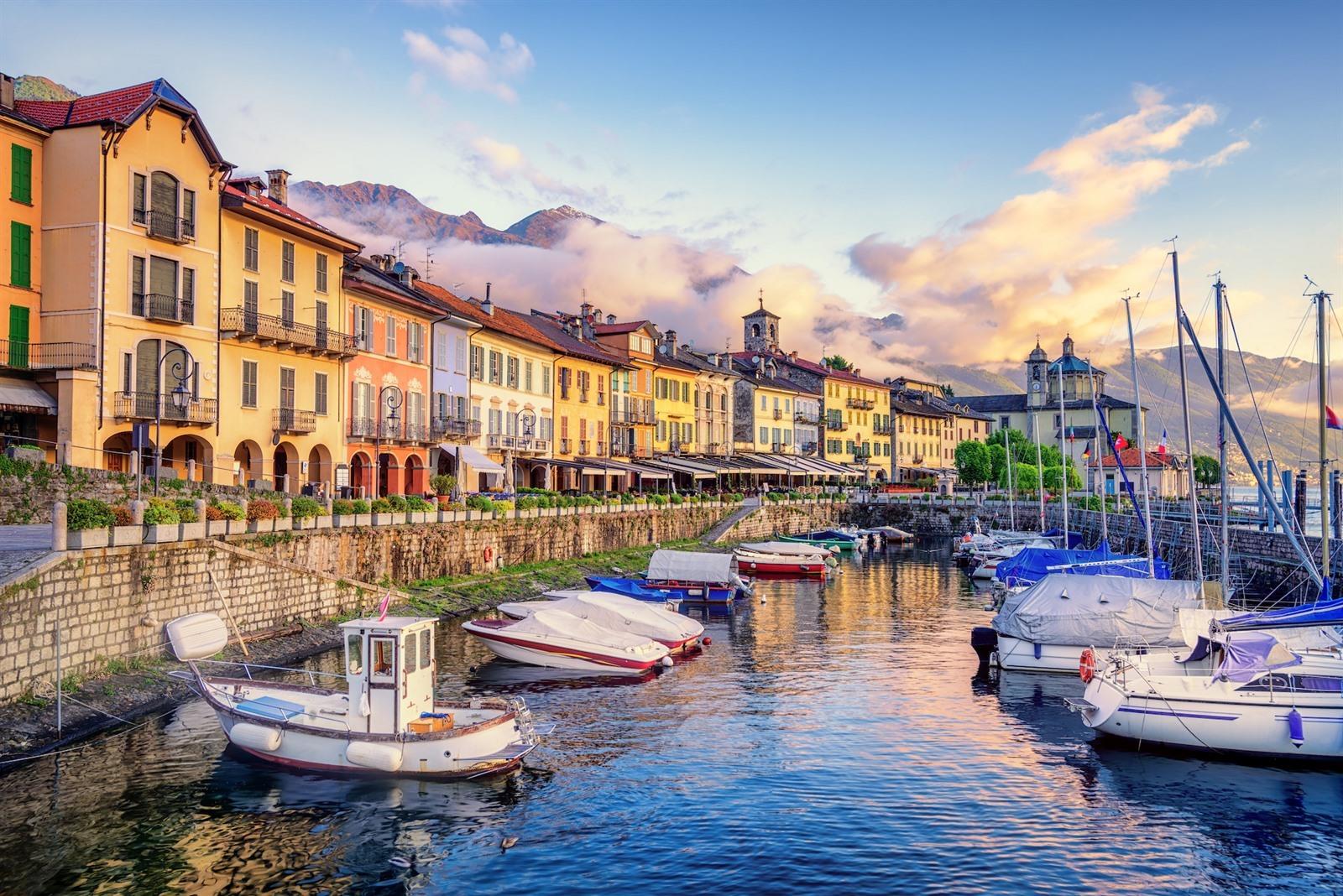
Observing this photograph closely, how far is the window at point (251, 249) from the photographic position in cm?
4372

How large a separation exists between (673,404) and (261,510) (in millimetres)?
61104

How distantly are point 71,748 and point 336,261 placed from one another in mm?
32952

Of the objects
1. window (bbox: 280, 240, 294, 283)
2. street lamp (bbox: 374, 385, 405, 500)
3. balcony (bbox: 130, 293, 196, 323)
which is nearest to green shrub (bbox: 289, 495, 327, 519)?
balcony (bbox: 130, 293, 196, 323)

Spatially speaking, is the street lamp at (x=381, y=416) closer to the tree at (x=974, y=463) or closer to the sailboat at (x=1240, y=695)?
the sailboat at (x=1240, y=695)

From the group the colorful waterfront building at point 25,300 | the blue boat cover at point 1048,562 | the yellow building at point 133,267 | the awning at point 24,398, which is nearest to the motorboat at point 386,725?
the yellow building at point 133,267

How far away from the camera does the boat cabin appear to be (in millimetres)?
20844

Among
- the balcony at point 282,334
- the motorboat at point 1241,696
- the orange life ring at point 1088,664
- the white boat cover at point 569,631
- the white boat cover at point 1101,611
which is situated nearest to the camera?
the motorboat at point 1241,696

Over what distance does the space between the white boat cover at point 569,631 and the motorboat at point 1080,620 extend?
37.6 ft

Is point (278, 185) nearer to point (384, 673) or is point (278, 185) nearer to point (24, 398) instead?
point (24, 398)

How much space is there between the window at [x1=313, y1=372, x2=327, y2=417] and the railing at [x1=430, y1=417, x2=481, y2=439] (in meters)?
8.99

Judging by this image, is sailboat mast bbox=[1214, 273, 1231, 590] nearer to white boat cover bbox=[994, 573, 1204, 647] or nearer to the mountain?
white boat cover bbox=[994, 573, 1204, 647]

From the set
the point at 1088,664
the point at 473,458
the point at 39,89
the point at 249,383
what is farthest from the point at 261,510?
the point at 39,89

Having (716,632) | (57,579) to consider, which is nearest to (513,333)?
(716,632)

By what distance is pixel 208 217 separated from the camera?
1639 inches
